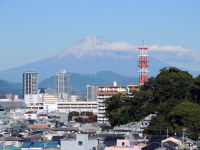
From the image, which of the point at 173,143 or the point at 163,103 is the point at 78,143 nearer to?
the point at 173,143

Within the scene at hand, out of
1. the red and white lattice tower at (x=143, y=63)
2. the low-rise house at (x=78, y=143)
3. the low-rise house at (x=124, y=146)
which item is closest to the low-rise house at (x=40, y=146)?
the low-rise house at (x=78, y=143)

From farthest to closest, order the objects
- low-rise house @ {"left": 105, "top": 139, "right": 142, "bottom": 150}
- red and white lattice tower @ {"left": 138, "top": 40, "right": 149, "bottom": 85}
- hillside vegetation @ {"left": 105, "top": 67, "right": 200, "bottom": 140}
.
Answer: red and white lattice tower @ {"left": 138, "top": 40, "right": 149, "bottom": 85} → hillside vegetation @ {"left": 105, "top": 67, "right": 200, "bottom": 140} → low-rise house @ {"left": 105, "top": 139, "right": 142, "bottom": 150}

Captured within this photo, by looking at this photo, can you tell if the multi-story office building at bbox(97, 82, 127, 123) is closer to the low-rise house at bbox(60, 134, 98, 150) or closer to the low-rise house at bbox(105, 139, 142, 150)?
the low-rise house at bbox(105, 139, 142, 150)

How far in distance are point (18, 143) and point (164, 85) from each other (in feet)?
52.5

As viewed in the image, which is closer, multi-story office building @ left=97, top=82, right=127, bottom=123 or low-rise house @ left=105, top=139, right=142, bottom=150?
low-rise house @ left=105, top=139, right=142, bottom=150

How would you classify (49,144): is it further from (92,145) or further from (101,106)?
(101,106)

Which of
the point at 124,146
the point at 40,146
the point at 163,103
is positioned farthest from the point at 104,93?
the point at 124,146

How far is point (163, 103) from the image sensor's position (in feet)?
165

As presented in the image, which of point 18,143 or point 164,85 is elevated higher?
point 164,85

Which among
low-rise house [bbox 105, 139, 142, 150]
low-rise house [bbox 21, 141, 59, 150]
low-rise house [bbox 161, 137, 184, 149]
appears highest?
low-rise house [bbox 105, 139, 142, 150]

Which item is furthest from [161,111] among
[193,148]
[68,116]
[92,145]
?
[68,116]

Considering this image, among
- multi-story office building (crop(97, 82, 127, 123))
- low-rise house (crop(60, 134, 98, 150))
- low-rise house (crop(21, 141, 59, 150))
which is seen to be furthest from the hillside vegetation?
multi-story office building (crop(97, 82, 127, 123))

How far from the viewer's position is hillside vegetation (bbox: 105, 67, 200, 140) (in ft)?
148

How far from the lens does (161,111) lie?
49.6 metres
